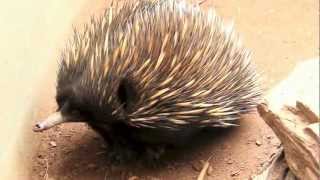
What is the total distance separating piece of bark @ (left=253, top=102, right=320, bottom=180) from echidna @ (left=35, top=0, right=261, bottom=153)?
40cm

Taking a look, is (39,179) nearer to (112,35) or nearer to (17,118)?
(17,118)

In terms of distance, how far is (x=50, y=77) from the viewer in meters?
3.55

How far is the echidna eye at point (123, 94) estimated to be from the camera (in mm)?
2897

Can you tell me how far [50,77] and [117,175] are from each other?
2.01 ft

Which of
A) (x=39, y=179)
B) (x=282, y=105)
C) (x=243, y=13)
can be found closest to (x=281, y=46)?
(x=243, y=13)

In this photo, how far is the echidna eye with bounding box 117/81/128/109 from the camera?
290 cm

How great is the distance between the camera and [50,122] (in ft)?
9.43

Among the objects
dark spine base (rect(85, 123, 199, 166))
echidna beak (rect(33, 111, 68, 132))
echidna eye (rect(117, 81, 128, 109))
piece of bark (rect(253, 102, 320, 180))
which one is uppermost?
echidna eye (rect(117, 81, 128, 109))

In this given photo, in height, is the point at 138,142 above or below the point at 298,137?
above

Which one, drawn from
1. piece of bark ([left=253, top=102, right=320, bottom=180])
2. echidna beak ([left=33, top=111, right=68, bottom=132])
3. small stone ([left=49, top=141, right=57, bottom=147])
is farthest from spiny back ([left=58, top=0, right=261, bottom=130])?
small stone ([left=49, top=141, right=57, bottom=147])

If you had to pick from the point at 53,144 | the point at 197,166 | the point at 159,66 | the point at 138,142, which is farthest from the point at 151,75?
the point at 53,144

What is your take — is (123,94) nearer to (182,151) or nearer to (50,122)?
(50,122)

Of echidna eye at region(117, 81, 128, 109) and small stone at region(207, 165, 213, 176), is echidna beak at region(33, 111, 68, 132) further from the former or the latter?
small stone at region(207, 165, 213, 176)

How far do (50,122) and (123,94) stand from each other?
1.03 feet
